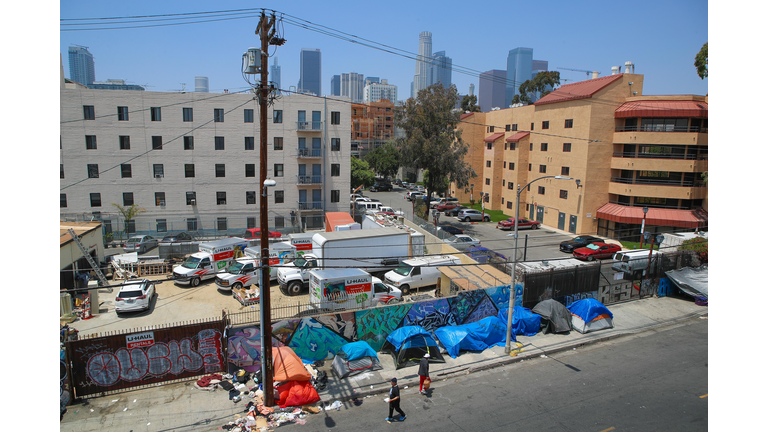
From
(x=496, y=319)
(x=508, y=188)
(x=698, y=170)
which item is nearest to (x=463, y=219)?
(x=508, y=188)

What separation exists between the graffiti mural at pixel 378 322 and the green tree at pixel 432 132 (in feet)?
83.0

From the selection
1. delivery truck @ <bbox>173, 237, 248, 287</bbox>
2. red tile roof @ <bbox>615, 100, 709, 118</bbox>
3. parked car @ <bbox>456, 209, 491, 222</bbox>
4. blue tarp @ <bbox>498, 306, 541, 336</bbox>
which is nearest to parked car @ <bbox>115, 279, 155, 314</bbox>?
delivery truck @ <bbox>173, 237, 248, 287</bbox>

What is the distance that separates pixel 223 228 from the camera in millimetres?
40062

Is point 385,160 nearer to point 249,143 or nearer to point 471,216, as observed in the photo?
point 471,216

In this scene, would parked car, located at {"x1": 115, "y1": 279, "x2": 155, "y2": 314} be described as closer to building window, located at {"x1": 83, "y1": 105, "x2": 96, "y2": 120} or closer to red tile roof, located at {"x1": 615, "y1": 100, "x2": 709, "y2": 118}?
building window, located at {"x1": 83, "y1": 105, "x2": 96, "y2": 120}

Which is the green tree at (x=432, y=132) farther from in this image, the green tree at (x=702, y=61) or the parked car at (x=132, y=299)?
the parked car at (x=132, y=299)

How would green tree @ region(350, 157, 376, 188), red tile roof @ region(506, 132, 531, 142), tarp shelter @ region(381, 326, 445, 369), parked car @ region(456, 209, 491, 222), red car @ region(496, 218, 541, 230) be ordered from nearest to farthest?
tarp shelter @ region(381, 326, 445, 369) → red car @ region(496, 218, 541, 230) → parked car @ region(456, 209, 491, 222) → red tile roof @ region(506, 132, 531, 142) → green tree @ region(350, 157, 376, 188)

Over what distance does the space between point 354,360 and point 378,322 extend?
213 cm

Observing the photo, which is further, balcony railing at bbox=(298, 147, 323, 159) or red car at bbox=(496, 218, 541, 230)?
red car at bbox=(496, 218, 541, 230)

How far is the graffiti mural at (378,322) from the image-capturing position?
16141 mm

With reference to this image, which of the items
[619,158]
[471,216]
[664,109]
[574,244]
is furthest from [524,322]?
[471,216]

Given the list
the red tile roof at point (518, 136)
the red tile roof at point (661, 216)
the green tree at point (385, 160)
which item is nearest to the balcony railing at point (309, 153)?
the red tile roof at point (518, 136)

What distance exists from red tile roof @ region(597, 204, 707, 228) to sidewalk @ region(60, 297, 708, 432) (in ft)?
66.1

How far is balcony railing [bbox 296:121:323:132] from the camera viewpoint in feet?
130
